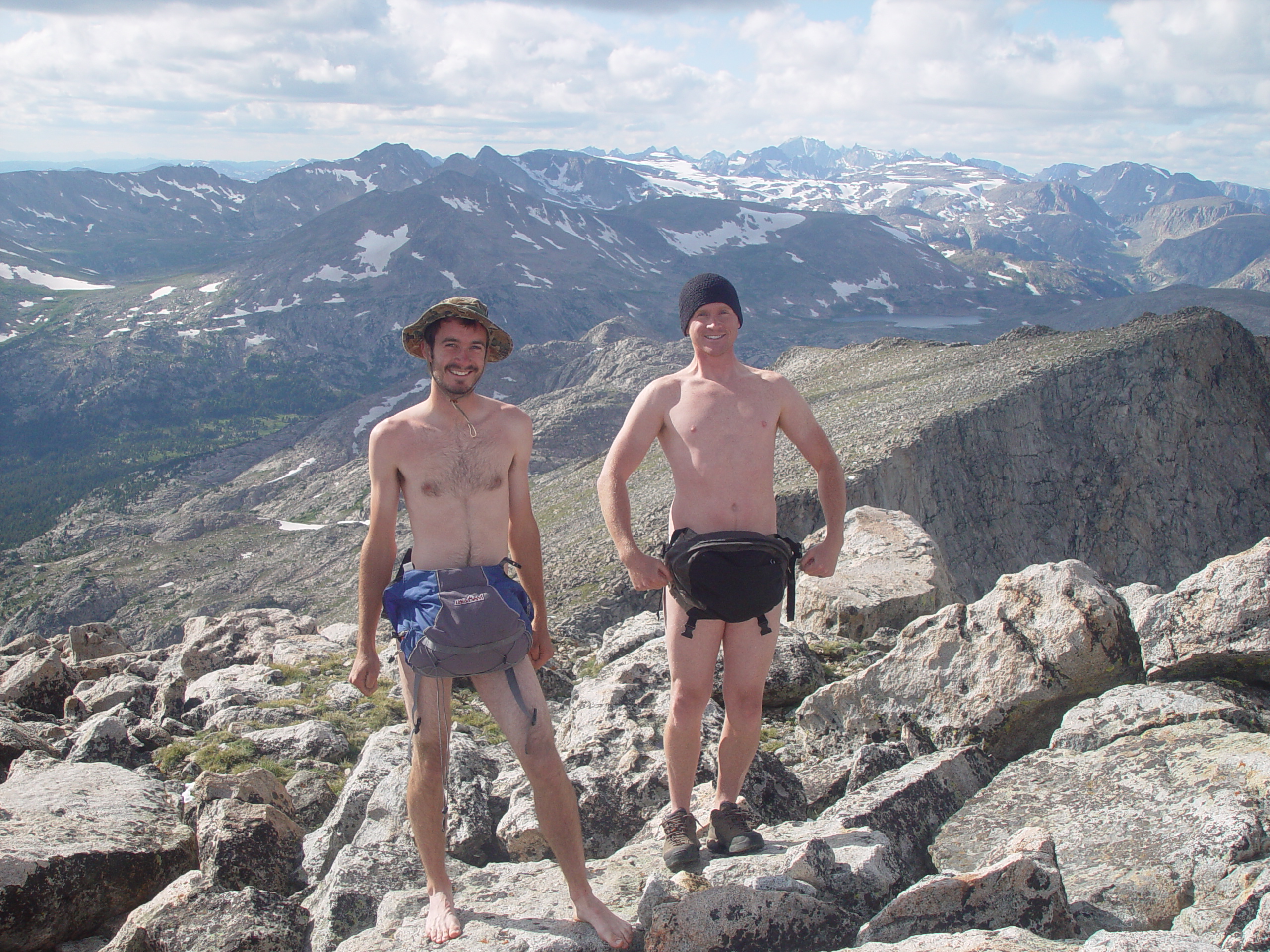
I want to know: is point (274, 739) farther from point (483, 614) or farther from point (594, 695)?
point (483, 614)

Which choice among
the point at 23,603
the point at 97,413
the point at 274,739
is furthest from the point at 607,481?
the point at 97,413

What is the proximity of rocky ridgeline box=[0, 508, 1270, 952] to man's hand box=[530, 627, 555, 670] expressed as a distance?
1.64m

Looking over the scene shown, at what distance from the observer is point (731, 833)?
6.32 meters

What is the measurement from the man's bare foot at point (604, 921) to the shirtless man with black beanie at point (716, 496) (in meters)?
0.80

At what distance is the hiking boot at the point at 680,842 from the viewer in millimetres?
6098

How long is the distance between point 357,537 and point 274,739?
7131 centimetres

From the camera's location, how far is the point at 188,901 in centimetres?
624

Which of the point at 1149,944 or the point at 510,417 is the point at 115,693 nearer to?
the point at 510,417

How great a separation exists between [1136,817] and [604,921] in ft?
13.3

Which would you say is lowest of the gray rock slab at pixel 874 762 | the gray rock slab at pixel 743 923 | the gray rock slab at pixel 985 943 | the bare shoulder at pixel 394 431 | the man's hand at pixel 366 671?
the gray rock slab at pixel 874 762

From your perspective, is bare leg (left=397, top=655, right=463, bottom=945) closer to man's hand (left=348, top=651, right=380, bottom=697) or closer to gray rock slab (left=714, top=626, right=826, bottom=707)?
man's hand (left=348, top=651, right=380, bottom=697)

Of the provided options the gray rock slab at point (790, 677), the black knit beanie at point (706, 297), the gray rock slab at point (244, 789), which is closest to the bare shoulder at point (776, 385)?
the black knit beanie at point (706, 297)

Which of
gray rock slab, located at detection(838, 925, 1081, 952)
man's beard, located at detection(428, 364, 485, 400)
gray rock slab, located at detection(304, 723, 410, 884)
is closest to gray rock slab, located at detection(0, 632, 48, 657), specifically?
A: gray rock slab, located at detection(304, 723, 410, 884)

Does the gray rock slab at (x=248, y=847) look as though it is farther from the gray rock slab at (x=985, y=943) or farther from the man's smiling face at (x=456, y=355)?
the gray rock slab at (x=985, y=943)
